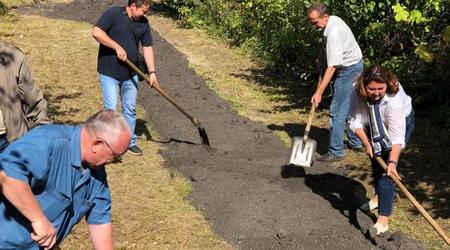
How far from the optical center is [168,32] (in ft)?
50.4

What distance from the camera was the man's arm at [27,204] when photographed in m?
2.40

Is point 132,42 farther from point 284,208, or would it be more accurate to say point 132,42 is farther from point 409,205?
point 409,205

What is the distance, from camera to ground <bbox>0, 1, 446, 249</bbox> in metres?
5.03

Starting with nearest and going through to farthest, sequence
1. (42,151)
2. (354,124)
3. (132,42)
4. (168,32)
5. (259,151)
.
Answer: (42,151), (354,124), (132,42), (259,151), (168,32)

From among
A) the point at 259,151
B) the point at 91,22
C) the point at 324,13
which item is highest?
the point at 324,13

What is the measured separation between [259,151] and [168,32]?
891 centimetres

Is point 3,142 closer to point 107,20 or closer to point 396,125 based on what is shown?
point 107,20

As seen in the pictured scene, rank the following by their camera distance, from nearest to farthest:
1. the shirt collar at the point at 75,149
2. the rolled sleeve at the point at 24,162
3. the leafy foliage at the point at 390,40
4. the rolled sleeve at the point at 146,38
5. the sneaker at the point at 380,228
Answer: the rolled sleeve at the point at 24,162
the shirt collar at the point at 75,149
the sneaker at the point at 380,228
the rolled sleeve at the point at 146,38
the leafy foliage at the point at 390,40

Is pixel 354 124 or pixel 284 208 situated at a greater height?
pixel 354 124

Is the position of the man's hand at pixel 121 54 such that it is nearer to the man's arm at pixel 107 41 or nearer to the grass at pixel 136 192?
the man's arm at pixel 107 41

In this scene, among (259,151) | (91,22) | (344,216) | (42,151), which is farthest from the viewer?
(91,22)

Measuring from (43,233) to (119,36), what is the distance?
4074mm

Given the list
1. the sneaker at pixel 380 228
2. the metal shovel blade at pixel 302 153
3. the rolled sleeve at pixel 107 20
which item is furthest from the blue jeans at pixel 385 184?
the rolled sleeve at pixel 107 20

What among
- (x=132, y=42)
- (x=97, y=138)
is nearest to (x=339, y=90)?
(x=132, y=42)
